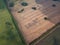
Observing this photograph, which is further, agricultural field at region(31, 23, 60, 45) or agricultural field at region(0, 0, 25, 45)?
agricultural field at region(0, 0, 25, 45)

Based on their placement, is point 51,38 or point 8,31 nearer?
point 51,38

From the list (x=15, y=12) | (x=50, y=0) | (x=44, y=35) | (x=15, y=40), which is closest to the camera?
(x=44, y=35)

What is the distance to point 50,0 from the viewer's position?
18.4 metres

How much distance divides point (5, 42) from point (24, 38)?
194 centimetres

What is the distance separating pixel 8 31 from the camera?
50.3 ft

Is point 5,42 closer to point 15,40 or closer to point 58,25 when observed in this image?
point 15,40

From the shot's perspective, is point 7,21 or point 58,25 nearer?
point 58,25

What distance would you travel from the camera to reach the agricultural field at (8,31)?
14289 millimetres

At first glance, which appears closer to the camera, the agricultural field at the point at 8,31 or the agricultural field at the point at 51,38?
the agricultural field at the point at 51,38

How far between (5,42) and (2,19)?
3.43m

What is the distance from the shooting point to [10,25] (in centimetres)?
1588

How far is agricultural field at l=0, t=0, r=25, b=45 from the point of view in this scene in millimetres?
14289

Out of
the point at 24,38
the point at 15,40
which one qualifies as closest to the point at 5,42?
the point at 15,40

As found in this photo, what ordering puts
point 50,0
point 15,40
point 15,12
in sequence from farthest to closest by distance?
1. point 50,0
2. point 15,12
3. point 15,40
